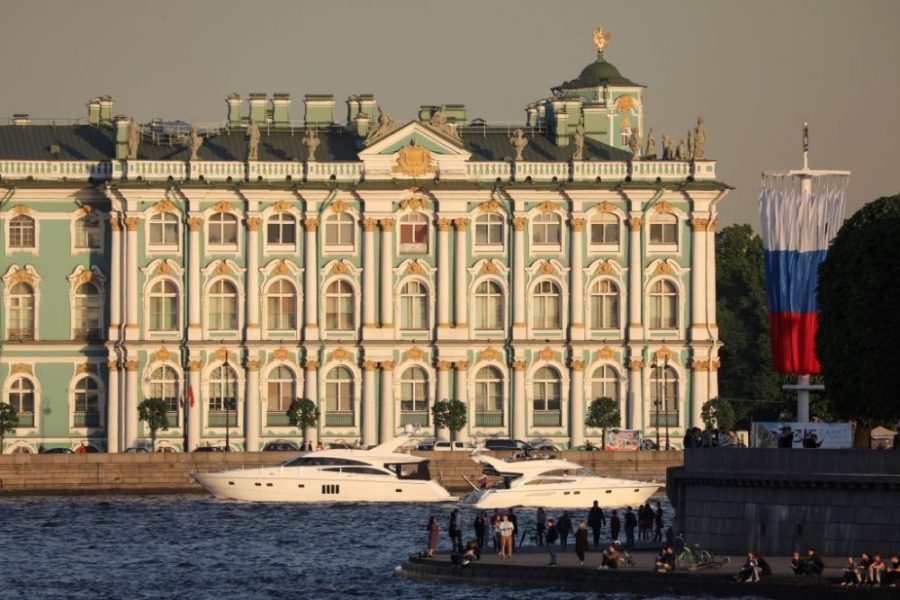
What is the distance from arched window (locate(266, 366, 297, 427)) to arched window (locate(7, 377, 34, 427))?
365 inches

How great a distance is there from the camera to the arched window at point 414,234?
438 ft

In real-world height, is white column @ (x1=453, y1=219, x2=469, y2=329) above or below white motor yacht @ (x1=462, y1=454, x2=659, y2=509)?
above

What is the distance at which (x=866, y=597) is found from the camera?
71.2 meters

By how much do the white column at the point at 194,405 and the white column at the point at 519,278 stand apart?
41.3 feet

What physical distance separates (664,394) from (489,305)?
7749 mm

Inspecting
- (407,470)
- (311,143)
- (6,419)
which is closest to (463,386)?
(311,143)

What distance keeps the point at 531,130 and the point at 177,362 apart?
18.3m

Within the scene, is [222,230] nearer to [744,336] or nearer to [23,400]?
[23,400]

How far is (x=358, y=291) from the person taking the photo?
436ft

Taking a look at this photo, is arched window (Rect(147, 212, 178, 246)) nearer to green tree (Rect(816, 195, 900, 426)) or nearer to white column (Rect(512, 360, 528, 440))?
white column (Rect(512, 360, 528, 440))

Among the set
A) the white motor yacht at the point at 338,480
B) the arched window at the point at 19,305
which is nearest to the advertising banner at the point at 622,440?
the white motor yacht at the point at 338,480

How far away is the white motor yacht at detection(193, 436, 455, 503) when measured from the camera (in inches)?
4638

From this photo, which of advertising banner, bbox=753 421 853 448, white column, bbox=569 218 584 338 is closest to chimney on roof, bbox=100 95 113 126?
white column, bbox=569 218 584 338

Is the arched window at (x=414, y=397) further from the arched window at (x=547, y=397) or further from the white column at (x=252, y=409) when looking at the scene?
the white column at (x=252, y=409)
